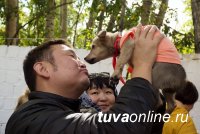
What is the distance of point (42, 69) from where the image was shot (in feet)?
6.91

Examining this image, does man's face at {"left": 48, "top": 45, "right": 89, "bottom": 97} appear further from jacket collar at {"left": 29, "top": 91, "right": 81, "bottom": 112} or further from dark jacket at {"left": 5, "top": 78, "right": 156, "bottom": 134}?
dark jacket at {"left": 5, "top": 78, "right": 156, "bottom": 134}

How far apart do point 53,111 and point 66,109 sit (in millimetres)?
118

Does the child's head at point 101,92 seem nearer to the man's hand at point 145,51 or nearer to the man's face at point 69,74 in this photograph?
the man's face at point 69,74

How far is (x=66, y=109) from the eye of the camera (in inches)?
75.2

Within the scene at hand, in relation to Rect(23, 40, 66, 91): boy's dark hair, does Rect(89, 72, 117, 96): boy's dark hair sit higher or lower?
lower

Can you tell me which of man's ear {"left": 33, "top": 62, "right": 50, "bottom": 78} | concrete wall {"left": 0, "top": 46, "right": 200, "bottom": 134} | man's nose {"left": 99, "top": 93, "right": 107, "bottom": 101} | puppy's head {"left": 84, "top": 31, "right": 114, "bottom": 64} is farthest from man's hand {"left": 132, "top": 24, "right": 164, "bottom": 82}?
concrete wall {"left": 0, "top": 46, "right": 200, "bottom": 134}

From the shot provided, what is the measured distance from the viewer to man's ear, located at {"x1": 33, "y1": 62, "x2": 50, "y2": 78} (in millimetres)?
2094

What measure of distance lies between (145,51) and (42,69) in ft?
1.86

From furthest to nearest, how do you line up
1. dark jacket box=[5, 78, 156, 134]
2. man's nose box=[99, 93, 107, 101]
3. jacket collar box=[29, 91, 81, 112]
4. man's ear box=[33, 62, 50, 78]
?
man's nose box=[99, 93, 107, 101]
man's ear box=[33, 62, 50, 78]
jacket collar box=[29, 91, 81, 112]
dark jacket box=[5, 78, 156, 134]

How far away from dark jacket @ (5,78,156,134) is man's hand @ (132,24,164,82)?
2.6 inches

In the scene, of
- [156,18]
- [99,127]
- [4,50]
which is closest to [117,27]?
[156,18]

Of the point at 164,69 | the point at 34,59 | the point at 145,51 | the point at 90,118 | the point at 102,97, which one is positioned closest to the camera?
the point at 90,118

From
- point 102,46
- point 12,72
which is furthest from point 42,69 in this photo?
point 12,72

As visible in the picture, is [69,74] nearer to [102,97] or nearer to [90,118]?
[90,118]
